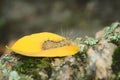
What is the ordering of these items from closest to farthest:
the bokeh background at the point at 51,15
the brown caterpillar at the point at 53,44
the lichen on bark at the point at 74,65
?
the lichen on bark at the point at 74,65 → the brown caterpillar at the point at 53,44 → the bokeh background at the point at 51,15

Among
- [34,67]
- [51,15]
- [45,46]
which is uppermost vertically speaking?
[51,15]

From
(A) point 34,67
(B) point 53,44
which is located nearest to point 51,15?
(B) point 53,44

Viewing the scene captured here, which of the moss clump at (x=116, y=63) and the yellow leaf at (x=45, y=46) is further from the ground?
the yellow leaf at (x=45, y=46)

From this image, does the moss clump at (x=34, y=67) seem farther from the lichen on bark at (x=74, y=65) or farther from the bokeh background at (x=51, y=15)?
the bokeh background at (x=51, y=15)

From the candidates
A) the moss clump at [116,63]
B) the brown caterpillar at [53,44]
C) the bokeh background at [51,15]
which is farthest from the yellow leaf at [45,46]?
the bokeh background at [51,15]

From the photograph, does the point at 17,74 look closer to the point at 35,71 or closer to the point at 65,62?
the point at 35,71

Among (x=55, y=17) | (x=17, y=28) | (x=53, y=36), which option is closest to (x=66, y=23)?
(x=55, y=17)

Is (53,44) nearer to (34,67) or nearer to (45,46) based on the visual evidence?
(45,46)

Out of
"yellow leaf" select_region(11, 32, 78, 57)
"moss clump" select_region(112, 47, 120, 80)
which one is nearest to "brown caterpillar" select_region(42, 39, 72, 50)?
"yellow leaf" select_region(11, 32, 78, 57)

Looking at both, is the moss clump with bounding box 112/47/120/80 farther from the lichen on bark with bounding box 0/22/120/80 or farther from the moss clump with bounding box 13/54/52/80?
the moss clump with bounding box 13/54/52/80
